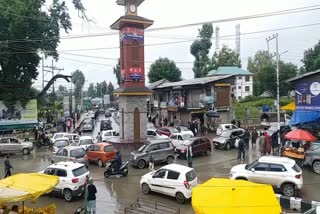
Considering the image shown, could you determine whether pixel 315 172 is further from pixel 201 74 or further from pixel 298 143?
pixel 201 74

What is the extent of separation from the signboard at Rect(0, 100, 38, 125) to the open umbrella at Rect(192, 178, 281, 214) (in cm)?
3631

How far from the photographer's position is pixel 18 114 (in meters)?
42.6

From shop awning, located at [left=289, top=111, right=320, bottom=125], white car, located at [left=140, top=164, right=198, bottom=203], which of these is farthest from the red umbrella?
white car, located at [left=140, top=164, right=198, bottom=203]

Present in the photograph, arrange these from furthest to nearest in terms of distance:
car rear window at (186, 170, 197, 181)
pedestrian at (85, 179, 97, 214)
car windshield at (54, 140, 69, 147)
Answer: car windshield at (54, 140, 69, 147)
car rear window at (186, 170, 197, 181)
pedestrian at (85, 179, 97, 214)

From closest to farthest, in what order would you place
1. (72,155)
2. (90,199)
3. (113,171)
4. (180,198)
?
(90,199)
(180,198)
(113,171)
(72,155)

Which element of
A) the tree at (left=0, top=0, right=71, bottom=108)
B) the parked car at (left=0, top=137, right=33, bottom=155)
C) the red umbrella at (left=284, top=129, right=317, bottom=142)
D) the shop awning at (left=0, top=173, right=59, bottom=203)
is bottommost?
the parked car at (left=0, top=137, right=33, bottom=155)

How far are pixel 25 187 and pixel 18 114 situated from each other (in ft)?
109

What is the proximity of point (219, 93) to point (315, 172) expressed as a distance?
23166 mm

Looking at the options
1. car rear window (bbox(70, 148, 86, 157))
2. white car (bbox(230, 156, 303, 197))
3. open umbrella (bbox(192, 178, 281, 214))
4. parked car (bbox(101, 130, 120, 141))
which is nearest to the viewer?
open umbrella (bbox(192, 178, 281, 214))

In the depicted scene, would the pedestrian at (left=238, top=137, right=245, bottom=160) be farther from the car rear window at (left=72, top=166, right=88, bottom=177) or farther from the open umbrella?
the open umbrella

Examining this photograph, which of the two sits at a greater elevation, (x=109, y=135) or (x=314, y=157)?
(x=109, y=135)

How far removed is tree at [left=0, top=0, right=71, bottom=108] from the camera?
38.9 meters

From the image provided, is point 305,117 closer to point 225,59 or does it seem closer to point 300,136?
point 300,136

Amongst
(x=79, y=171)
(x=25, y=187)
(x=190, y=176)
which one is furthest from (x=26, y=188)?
(x=190, y=176)
